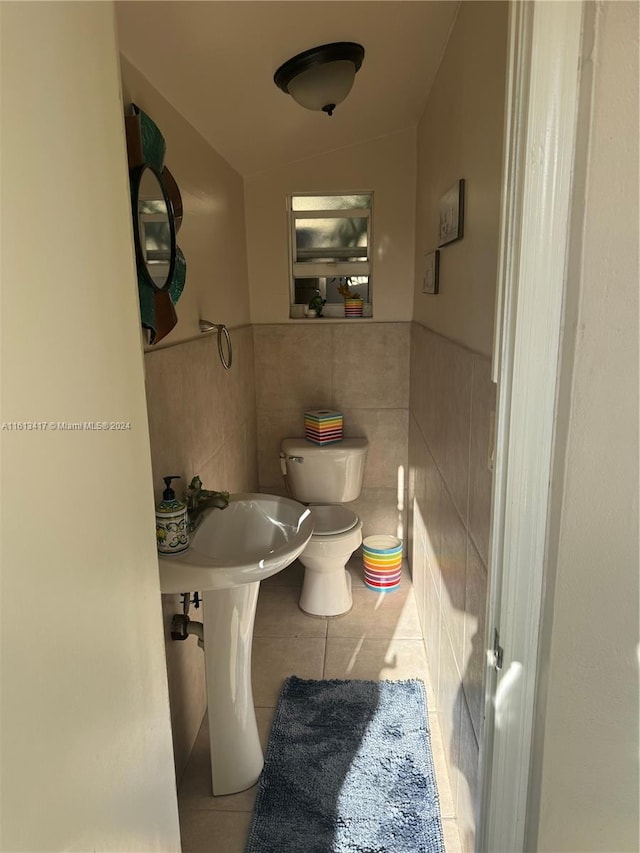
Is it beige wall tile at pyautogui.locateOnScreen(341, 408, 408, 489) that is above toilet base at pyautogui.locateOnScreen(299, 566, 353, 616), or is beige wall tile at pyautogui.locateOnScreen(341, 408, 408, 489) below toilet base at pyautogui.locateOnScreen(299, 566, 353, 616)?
above

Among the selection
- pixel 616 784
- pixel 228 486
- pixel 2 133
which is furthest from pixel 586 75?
pixel 228 486

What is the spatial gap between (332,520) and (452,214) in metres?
1.59

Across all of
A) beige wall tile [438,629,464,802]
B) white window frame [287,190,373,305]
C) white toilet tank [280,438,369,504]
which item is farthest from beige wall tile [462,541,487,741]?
white window frame [287,190,373,305]

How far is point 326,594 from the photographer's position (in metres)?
2.87

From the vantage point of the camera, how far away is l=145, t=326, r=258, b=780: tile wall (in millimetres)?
1714

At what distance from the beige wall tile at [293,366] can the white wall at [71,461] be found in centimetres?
211

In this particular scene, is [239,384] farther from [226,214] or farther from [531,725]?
[531,725]

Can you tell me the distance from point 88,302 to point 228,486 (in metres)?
1.74

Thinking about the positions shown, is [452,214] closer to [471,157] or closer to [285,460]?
[471,157]

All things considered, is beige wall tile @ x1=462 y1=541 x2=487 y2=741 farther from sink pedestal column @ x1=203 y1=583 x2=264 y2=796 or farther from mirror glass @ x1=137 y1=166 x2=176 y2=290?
mirror glass @ x1=137 y1=166 x2=176 y2=290

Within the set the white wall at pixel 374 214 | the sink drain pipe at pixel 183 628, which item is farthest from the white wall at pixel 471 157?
the sink drain pipe at pixel 183 628

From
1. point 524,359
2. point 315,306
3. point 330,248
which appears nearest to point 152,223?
point 524,359

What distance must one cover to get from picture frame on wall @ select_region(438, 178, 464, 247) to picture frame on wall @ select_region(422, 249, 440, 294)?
0.12 meters

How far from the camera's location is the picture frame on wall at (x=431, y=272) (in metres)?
2.20
